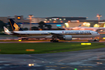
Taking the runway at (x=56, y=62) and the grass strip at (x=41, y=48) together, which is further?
the grass strip at (x=41, y=48)

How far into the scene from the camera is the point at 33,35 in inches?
1965

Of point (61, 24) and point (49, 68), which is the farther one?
point (61, 24)

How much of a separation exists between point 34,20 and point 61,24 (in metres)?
34.8

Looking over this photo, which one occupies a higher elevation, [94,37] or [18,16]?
[18,16]

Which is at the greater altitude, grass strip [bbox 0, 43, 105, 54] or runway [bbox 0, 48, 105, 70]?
runway [bbox 0, 48, 105, 70]

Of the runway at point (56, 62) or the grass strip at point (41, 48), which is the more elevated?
the runway at point (56, 62)

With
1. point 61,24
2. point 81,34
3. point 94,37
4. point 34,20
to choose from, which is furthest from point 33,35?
point 34,20

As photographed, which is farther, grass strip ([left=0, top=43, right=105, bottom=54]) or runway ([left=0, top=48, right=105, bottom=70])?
grass strip ([left=0, top=43, right=105, bottom=54])

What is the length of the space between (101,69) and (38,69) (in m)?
5.27

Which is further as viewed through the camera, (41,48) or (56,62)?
(41,48)

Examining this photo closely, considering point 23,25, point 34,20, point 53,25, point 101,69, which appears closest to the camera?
point 101,69

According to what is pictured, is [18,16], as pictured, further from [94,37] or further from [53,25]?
[94,37]

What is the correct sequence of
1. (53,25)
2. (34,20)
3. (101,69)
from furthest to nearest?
(34,20)
(53,25)
(101,69)

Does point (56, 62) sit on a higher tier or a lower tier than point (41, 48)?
higher
